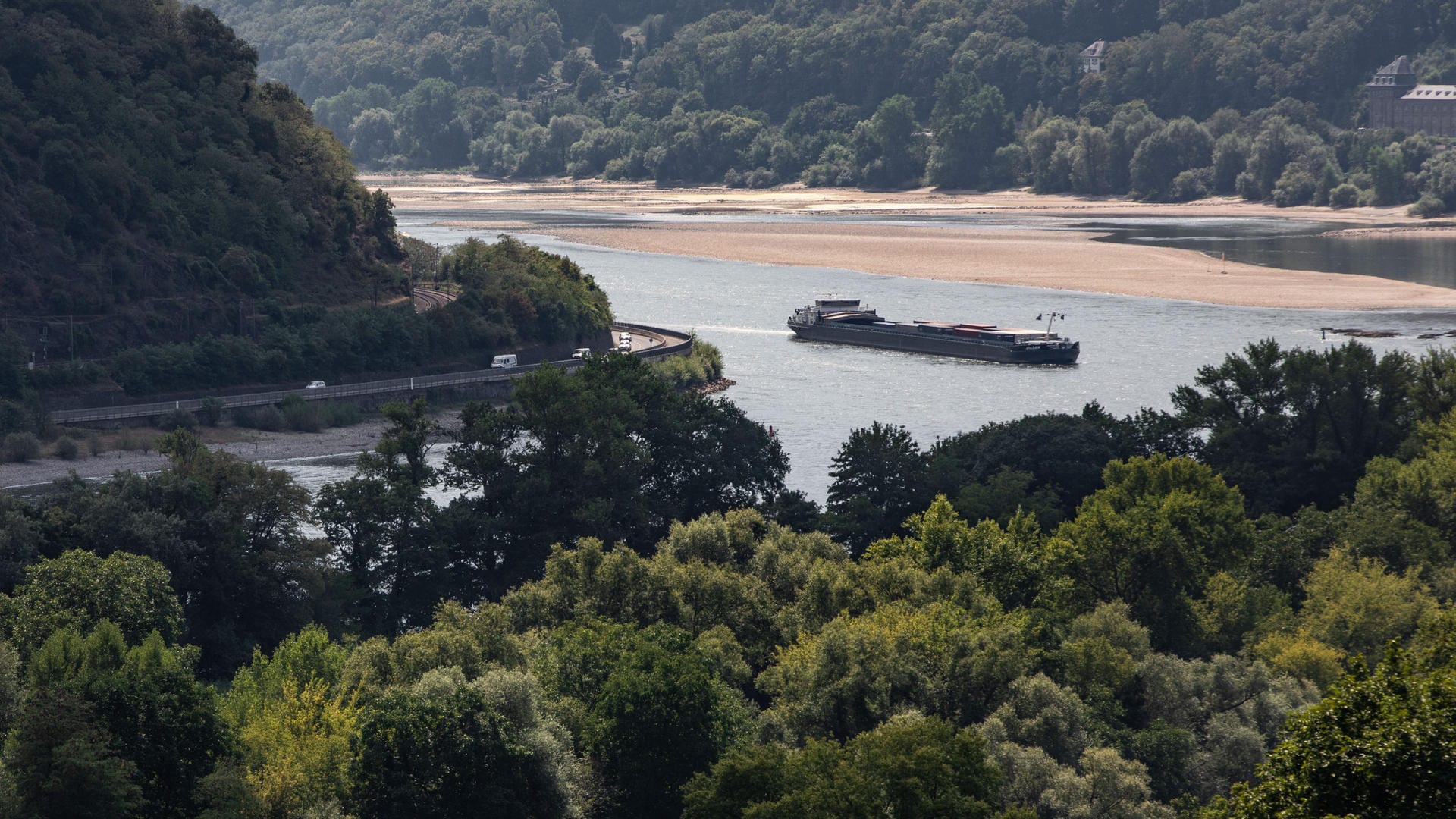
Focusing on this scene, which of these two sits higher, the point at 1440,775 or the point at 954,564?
the point at 1440,775

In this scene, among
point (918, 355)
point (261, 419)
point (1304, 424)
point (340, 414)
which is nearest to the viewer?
point (1304, 424)

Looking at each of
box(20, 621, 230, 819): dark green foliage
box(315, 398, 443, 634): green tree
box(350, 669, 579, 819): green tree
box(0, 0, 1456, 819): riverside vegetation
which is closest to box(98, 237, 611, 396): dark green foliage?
box(0, 0, 1456, 819): riverside vegetation

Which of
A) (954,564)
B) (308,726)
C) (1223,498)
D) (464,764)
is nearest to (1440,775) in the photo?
(464,764)

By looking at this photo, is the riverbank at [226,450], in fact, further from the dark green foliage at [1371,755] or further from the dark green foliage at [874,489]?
the dark green foliage at [1371,755]

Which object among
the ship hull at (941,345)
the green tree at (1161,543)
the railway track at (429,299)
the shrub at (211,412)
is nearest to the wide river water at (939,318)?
the ship hull at (941,345)

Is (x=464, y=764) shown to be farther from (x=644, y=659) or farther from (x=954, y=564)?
(x=954, y=564)

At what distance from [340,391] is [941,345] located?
142 ft

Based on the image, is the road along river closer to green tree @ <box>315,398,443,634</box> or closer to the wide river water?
the wide river water

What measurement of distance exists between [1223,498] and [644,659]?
2454 cm

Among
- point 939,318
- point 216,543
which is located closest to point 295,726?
point 216,543

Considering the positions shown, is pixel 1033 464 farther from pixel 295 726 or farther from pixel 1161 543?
pixel 295 726

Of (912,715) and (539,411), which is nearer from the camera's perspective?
(912,715)

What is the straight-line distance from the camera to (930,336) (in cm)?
12962

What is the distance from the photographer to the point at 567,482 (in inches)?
2504
